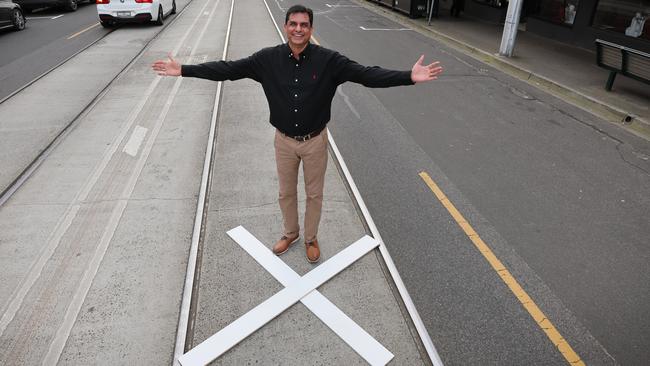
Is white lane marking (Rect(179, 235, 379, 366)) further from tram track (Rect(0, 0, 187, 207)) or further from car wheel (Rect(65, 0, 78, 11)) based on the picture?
car wheel (Rect(65, 0, 78, 11))

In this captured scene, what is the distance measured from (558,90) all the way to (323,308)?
26.7ft

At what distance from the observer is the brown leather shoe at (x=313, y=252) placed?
13.0 feet

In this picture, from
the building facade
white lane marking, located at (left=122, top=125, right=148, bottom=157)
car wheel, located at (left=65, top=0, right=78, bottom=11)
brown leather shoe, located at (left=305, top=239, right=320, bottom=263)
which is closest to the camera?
brown leather shoe, located at (left=305, top=239, right=320, bottom=263)

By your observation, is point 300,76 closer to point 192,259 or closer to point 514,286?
point 192,259

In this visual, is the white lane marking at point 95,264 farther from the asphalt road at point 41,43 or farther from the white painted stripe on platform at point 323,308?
the asphalt road at point 41,43

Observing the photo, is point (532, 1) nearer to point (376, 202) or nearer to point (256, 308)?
point (376, 202)

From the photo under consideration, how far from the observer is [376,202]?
4891 millimetres

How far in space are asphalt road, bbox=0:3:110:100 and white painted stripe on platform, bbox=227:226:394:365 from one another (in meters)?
7.05

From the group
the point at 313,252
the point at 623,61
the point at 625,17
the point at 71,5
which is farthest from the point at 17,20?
the point at 625,17

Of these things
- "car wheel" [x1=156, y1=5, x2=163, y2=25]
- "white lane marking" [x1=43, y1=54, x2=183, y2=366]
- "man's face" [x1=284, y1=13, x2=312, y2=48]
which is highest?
"man's face" [x1=284, y1=13, x2=312, y2=48]

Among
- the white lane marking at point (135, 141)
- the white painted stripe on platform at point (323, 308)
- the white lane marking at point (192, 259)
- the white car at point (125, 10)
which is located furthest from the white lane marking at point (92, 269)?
the white car at point (125, 10)

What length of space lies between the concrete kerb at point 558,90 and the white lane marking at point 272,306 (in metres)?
6.04

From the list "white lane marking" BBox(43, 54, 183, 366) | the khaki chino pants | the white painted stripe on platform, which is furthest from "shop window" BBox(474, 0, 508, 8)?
the white painted stripe on platform

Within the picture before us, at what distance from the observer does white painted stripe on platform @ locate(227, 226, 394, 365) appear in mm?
3082
